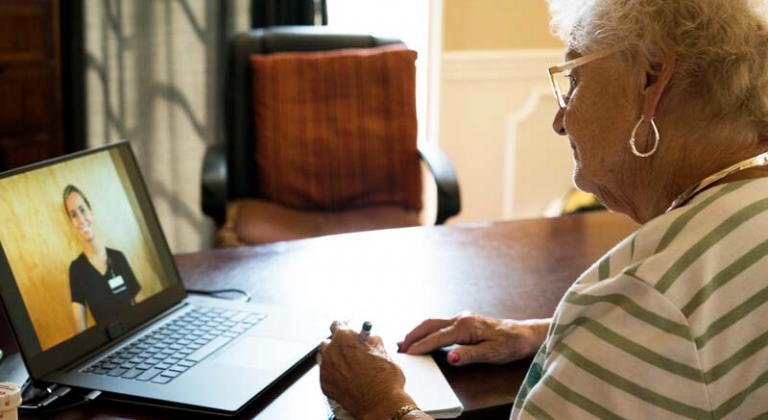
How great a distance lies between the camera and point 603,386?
1.00 meters

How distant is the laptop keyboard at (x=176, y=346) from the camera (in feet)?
4.14

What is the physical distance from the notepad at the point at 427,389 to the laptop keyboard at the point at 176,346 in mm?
222

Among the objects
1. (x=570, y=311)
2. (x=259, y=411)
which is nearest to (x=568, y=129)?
(x=570, y=311)

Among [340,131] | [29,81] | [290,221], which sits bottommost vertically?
[290,221]

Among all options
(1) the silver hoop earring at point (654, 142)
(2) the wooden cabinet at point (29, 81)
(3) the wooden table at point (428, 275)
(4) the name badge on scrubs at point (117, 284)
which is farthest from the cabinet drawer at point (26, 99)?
(1) the silver hoop earring at point (654, 142)

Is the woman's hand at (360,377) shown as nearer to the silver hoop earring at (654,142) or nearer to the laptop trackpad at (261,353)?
the laptop trackpad at (261,353)

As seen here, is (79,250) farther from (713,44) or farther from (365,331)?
(713,44)

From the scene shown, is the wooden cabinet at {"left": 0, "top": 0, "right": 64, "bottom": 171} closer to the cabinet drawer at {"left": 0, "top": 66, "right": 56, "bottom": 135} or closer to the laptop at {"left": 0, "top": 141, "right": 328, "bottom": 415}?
the cabinet drawer at {"left": 0, "top": 66, "right": 56, "bottom": 135}

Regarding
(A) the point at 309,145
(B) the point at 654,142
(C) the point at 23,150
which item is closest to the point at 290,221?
(A) the point at 309,145

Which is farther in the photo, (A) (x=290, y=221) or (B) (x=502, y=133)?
(B) (x=502, y=133)

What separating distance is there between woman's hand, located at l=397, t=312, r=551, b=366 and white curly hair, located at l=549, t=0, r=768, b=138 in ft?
1.47

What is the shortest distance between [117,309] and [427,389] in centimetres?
46

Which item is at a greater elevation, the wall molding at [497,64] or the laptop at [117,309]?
the wall molding at [497,64]

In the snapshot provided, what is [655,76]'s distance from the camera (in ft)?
3.55
